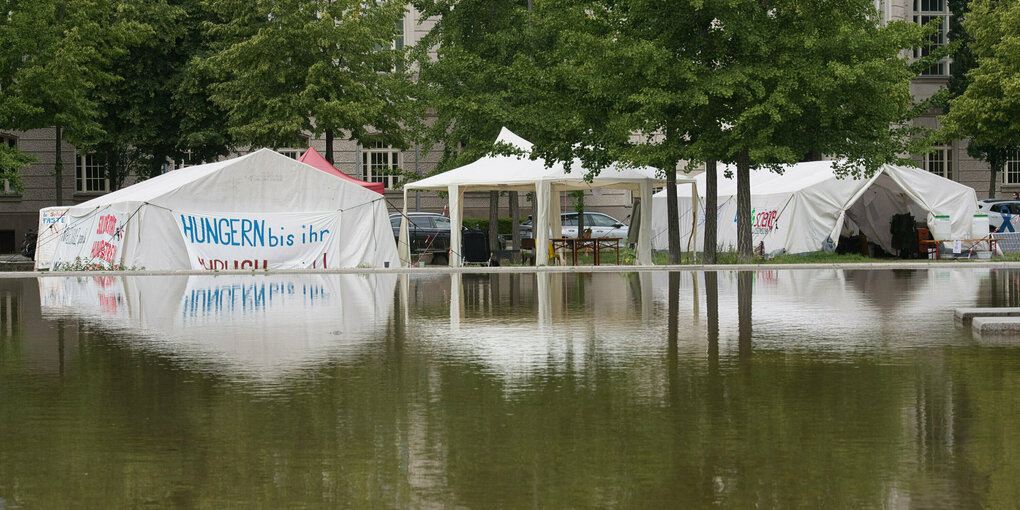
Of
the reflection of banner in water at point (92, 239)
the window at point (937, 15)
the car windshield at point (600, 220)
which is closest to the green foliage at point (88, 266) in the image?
the reflection of banner in water at point (92, 239)

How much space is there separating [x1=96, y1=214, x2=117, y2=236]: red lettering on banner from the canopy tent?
24.8 feet

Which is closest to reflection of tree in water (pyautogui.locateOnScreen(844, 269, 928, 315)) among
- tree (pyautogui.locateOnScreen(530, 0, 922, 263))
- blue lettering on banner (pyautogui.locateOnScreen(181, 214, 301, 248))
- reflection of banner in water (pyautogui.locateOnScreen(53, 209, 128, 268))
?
tree (pyautogui.locateOnScreen(530, 0, 922, 263))

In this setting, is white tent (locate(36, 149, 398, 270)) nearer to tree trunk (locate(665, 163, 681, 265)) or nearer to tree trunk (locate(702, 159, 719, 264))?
tree trunk (locate(665, 163, 681, 265))

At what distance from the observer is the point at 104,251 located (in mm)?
33406

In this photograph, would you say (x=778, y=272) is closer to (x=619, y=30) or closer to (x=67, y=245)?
(x=619, y=30)

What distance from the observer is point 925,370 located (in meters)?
11.4

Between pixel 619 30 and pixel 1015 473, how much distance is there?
1098 inches

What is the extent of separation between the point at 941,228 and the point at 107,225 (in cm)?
2350

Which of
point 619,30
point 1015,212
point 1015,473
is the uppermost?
point 619,30

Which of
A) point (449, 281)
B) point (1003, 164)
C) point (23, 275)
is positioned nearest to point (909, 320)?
point (449, 281)

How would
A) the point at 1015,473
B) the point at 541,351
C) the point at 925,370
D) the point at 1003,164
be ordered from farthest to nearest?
1. the point at 1003,164
2. the point at 541,351
3. the point at 925,370
4. the point at 1015,473

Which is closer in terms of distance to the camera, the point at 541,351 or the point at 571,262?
the point at 541,351

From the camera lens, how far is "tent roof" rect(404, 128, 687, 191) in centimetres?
3362

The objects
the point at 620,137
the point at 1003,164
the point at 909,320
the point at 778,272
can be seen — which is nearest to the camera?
the point at 909,320
